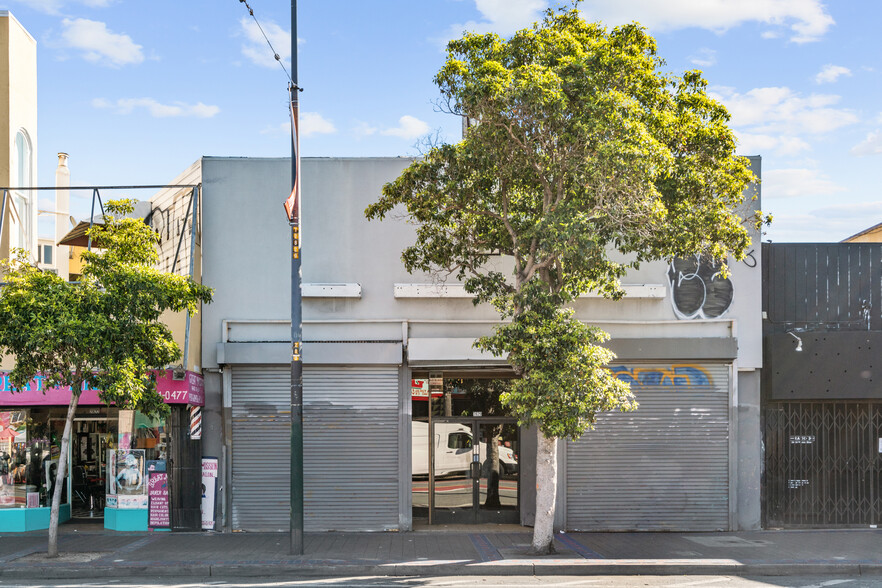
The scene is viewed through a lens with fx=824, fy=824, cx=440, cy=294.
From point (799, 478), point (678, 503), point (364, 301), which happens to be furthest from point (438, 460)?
point (799, 478)

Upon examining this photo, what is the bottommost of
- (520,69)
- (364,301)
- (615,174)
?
(364,301)

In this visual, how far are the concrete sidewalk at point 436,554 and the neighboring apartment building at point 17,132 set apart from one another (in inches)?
237

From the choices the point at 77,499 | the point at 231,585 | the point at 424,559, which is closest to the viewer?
the point at 231,585

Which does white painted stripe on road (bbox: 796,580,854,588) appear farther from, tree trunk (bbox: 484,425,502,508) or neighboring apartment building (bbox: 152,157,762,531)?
tree trunk (bbox: 484,425,502,508)

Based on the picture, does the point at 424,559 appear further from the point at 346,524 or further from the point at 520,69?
the point at 520,69

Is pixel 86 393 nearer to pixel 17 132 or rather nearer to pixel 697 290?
pixel 17 132

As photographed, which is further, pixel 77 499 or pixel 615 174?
pixel 77 499

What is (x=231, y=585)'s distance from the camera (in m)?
10.9

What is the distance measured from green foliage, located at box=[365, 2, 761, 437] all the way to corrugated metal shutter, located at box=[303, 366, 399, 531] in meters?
3.57

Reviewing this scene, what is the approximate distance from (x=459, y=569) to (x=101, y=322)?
20.5 ft

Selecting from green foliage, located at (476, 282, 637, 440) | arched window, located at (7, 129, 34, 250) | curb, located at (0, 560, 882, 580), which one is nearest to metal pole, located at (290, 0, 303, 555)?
curb, located at (0, 560, 882, 580)

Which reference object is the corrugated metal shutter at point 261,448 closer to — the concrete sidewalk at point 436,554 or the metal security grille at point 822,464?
the concrete sidewalk at point 436,554

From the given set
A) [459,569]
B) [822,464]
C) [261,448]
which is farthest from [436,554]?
[822,464]

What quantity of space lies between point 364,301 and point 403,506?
379cm
